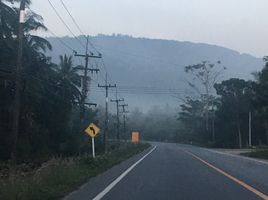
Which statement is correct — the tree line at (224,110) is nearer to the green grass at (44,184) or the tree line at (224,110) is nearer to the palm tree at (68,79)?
the palm tree at (68,79)

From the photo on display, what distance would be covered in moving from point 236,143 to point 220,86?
1204 centimetres

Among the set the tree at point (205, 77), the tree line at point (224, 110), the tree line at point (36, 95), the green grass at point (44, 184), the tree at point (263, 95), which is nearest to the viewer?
the green grass at point (44, 184)

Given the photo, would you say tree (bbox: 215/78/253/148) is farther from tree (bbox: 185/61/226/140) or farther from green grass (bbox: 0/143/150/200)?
green grass (bbox: 0/143/150/200)

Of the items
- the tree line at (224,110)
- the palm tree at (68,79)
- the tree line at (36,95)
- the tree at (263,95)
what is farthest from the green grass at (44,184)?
the tree line at (224,110)

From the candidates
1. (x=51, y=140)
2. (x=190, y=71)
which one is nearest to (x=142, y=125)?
(x=190, y=71)

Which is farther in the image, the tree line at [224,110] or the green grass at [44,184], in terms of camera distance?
the tree line at [224,110]

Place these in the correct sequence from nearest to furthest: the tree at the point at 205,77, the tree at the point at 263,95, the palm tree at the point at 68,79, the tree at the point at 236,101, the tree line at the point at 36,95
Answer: the tree line at the point at 36,95, the palm tree at the point at 68,79, the tree at the point at 263,95, the tree at the point at 236,101, the tree at the point at 205,77

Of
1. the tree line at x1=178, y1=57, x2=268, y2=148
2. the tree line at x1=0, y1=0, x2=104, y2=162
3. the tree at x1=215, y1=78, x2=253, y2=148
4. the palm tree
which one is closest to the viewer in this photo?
the tree line at x1=0, y1=0, x2=104, y2=162

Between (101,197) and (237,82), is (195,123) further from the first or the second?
(101,197)

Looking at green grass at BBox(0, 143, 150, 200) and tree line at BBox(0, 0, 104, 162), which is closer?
green grass at BBox(0, 143, 150, 200)

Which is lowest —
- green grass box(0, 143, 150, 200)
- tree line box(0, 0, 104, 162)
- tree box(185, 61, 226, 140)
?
green grass box(0, 143, 150, 200)

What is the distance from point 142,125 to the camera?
19325 cm

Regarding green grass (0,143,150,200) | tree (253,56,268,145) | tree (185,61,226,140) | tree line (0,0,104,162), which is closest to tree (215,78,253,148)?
tree (185,61,226,140)

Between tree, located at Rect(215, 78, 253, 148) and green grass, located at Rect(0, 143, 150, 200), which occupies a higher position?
tree, located at Rect(215, 78, 253, 148)
